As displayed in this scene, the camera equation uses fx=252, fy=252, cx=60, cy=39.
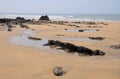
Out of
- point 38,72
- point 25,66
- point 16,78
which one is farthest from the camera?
point 25,66

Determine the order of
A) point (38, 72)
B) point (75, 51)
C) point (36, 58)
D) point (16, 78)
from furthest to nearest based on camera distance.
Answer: point (75, 51) < point (36, 58) < point (38, 72) < point (16, 78)

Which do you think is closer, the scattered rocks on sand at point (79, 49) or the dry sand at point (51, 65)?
the dry sand at point (51, 65)

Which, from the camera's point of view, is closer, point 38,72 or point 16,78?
point 16,78

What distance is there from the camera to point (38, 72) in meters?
7.62

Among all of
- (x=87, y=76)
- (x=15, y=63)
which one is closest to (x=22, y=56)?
(x=15, y=63)

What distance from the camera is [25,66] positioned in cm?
830

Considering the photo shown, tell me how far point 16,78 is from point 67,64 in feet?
6.96

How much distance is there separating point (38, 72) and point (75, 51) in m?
3.75

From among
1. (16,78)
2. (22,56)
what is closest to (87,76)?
(16,78)

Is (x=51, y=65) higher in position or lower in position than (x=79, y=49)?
higher

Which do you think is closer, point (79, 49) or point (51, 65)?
point (51, 65)

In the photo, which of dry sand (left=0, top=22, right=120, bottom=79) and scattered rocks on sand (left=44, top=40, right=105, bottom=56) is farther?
scattered rocks on sand (left=44, top=40, right=105, bottom=56)

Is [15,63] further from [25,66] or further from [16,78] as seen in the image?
[16,78]

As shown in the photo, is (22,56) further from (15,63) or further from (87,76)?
(87,76)
